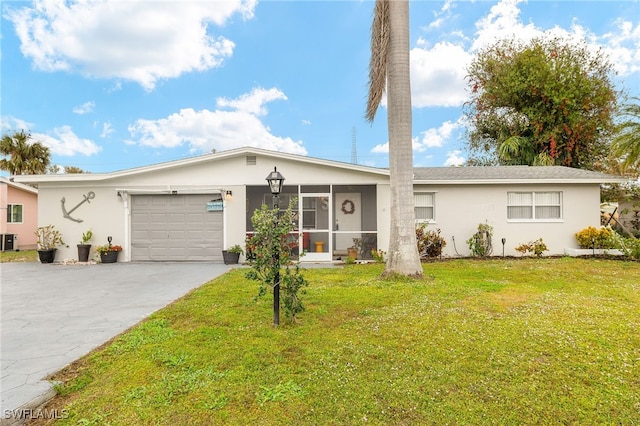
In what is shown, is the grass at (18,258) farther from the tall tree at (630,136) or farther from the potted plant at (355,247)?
the tall tree at (630,136)

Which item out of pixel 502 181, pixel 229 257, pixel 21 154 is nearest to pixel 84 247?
pixel 229 257

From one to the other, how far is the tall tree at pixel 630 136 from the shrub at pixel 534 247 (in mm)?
4141

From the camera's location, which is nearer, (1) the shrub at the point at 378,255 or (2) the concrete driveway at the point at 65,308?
(2) the concrete driveway at the point at 65,308

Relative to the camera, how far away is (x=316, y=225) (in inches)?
462

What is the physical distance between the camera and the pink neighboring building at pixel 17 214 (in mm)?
18391

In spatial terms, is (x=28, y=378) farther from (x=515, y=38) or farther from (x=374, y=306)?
(x=515, y=38)

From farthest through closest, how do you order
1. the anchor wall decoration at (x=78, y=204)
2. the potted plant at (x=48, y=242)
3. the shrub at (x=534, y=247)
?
1. the anchor wall decoration at (x=78, y=204)
2. the potted plant at (x=48, y=242)
3. the shrub at (x=534, y=247)

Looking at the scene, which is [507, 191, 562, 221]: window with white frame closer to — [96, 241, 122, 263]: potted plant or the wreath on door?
the wreath on door

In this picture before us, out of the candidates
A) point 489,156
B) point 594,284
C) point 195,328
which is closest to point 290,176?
point 195,328

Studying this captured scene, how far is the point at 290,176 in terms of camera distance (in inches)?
456

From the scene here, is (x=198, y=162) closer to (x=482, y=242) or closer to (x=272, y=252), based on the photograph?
(x=272, y=252)

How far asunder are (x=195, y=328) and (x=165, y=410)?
6.45 feet

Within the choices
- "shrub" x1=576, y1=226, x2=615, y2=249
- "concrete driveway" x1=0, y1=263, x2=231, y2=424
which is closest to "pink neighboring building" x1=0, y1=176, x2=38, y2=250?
"concrete driveway" x1=0, y1=263, x2=231, y2=424

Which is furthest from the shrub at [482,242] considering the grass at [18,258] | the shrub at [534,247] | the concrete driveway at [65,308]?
the grass at [18,258]
